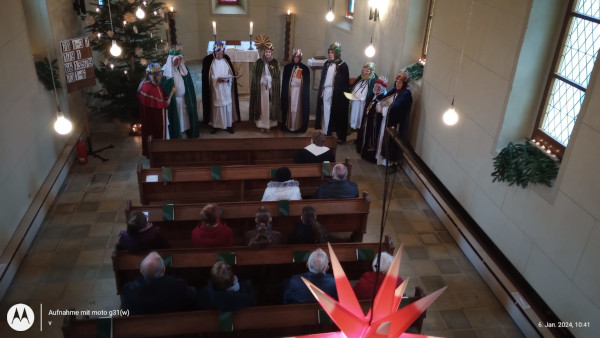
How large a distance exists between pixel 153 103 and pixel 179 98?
82 centimetres

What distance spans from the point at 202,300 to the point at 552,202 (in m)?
3.55

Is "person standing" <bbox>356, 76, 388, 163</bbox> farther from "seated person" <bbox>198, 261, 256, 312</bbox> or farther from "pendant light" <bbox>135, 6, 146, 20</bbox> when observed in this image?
"seated person" <bbox>198, 261, 256, 312</bbox>

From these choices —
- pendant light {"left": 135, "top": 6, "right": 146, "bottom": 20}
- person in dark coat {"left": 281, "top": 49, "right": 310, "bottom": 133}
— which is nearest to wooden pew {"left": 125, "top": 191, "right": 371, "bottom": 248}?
person in dark coat {"left": 281, "top": 49, "right": 310, "bottom": 133}

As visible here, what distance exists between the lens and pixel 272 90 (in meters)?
9.70

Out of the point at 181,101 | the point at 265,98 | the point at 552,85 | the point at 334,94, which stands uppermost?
the point at 552,85

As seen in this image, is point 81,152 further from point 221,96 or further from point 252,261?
point 252,261

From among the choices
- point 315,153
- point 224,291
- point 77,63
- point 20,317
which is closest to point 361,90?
point 315,153

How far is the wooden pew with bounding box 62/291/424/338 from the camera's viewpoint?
3.71 meters

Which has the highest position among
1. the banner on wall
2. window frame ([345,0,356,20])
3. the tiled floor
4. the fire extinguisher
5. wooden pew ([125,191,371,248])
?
window frame ([345,0,356,20])

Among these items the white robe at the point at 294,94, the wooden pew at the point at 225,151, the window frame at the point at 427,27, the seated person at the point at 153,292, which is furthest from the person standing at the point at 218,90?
the seated person at the point at 153,292

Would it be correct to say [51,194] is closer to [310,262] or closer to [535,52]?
[310,262]

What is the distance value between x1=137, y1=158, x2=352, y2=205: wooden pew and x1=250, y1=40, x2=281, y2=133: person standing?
138 inches

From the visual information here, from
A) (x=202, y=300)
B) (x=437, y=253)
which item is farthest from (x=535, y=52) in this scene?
(x=202, y=300)

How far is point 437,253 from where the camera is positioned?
20.9 feet
